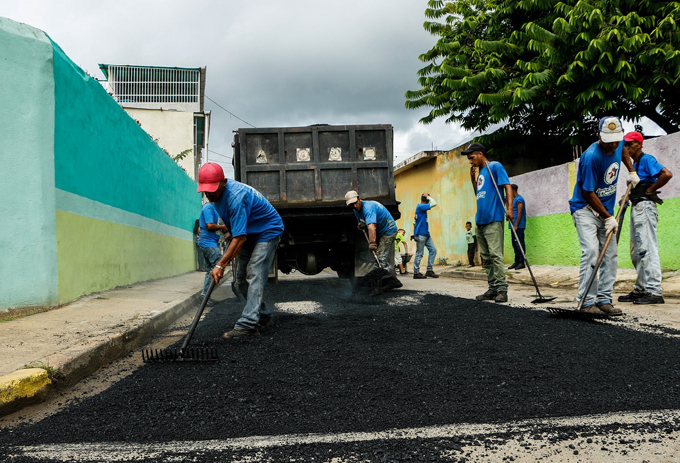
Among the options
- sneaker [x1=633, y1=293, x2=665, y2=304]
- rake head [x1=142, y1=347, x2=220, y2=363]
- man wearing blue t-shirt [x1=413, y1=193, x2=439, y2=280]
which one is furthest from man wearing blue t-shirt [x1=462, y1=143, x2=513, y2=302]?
man wearing blue t-shirt [x1=413, y1=193, x2=439, y2=280]

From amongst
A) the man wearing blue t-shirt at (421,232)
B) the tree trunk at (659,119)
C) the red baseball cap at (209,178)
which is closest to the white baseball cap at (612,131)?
the red baseball cap at (209,178)

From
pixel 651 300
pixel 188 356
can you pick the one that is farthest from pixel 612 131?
pixel 188 356

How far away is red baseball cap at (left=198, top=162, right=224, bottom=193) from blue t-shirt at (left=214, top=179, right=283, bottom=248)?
0.62ft

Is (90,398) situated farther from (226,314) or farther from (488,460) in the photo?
(226,314)

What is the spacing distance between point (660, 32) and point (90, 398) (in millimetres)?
10791

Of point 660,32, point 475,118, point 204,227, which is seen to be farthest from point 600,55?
point 204,227

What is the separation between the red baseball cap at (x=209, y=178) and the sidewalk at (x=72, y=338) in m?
1.34

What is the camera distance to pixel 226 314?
18.1 ft

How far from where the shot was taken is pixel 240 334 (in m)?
4.12

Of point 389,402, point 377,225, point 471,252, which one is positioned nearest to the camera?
point 389,402

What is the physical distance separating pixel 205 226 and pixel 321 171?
1872 millimetres

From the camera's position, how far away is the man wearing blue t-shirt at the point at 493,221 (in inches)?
230

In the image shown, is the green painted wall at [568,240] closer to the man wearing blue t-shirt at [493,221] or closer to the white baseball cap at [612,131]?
the man wearing blue t-shirt at [493,221]

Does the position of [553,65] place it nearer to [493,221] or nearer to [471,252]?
[471,252]
